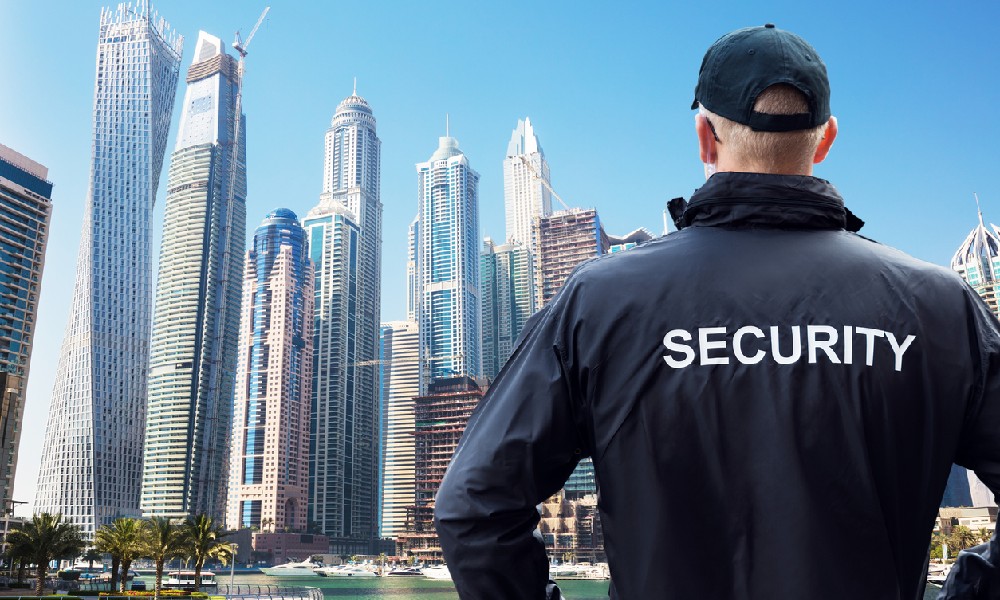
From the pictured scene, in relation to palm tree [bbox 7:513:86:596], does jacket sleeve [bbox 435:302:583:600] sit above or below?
above

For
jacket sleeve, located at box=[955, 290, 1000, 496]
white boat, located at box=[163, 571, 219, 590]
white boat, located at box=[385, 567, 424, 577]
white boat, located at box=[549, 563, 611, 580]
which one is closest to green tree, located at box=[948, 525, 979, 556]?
white boat, located at box=[549, 563, 611, 580]

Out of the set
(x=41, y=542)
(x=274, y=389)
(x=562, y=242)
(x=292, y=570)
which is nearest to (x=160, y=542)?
(x=41, y=542)

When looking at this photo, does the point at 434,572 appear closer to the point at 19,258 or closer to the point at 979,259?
the point at 19,258

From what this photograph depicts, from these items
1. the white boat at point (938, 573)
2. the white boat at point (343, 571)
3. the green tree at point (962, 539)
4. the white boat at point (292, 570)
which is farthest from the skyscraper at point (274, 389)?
the white boat at point (938, 573)

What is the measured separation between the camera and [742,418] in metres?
1.28

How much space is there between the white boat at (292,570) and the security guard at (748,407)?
15955 centimetres

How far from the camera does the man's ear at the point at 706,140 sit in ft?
5.12

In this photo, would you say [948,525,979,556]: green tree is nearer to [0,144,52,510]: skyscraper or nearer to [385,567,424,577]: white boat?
[385,567,424,577]: white boat

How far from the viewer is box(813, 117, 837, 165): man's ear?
1.60m

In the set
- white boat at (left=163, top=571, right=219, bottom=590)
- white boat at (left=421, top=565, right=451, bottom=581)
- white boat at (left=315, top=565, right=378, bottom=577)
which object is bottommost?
white boat at (left=315, top=565, right=378, bottom=577)

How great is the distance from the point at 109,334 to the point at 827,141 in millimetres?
155509

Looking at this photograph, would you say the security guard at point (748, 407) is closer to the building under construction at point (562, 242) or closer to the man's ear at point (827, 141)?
the man's ear at point (827, 141)

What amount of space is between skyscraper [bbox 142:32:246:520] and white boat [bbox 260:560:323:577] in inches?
652

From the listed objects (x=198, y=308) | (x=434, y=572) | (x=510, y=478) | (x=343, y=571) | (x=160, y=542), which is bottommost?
(x=343, y=571)
